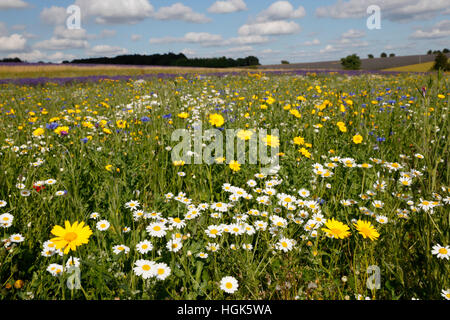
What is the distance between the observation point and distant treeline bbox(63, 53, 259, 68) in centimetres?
5459

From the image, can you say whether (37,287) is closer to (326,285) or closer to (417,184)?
(326,285)

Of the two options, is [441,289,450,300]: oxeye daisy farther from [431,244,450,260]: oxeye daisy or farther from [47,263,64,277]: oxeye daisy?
[47,263,64,277]: oxeye daisy

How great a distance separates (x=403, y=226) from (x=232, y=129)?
2.04 metres

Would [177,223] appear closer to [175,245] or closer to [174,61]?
[175,245]

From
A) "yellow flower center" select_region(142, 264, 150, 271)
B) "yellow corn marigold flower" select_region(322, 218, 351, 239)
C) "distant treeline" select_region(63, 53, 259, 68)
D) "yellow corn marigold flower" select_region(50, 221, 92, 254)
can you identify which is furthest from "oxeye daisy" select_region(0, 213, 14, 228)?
"distant treeline" select_region(63, 53, 259, 68)

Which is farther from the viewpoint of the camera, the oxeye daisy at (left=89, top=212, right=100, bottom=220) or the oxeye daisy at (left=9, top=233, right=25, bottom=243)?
the oxeye daisy at (left=89, top=212, right=100, bottom=220)

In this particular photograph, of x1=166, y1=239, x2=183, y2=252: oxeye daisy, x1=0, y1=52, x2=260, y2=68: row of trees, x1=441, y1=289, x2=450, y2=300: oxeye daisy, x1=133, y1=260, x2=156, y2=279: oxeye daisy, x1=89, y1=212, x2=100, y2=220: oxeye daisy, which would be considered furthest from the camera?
x1=0, y1=52, x2=260, y2=68: row of trees
